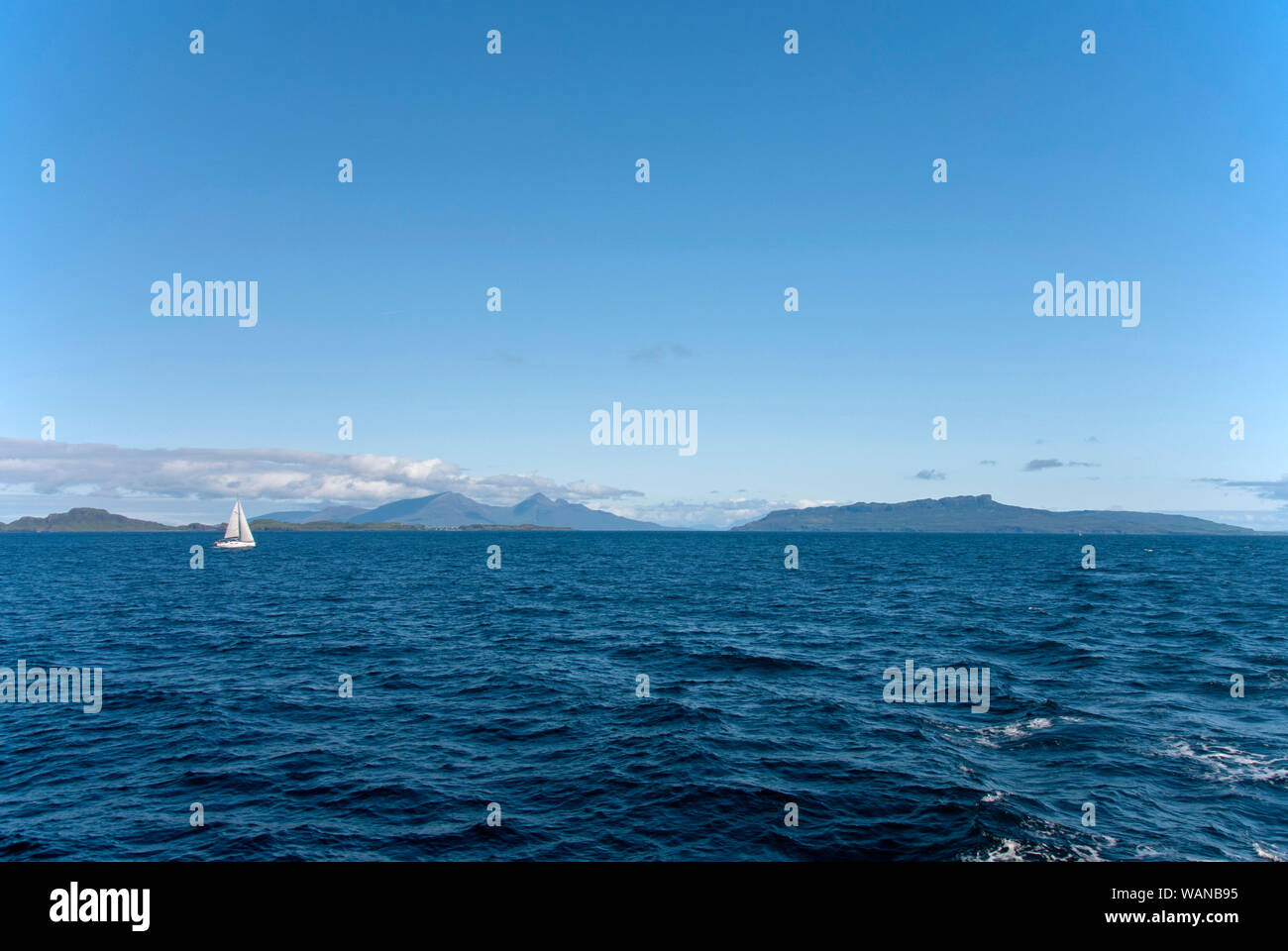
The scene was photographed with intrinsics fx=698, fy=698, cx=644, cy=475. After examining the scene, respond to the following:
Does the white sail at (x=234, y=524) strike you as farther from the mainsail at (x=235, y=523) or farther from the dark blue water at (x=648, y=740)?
the dark blue water at (x=648, y=740)

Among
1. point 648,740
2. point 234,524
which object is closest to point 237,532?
point 234,524

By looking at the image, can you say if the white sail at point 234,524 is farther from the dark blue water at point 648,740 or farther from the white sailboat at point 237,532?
the dark blue water at point 648,740

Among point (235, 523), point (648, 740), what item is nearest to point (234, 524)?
point (235, 523)

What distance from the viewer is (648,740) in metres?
27.8

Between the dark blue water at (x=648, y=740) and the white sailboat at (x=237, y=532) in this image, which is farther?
the white sailboat at (x=237, y=532)

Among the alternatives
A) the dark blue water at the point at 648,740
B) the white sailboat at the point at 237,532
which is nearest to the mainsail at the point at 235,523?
the white sailboat at the point at 237,532

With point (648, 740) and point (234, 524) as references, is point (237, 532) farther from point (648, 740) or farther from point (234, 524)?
point (648, 740)

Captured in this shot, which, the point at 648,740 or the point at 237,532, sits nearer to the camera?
the point at 648,740

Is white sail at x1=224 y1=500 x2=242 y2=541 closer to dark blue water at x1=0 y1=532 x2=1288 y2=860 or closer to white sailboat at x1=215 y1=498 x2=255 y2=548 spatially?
white sailboat at x1=215 y1=498 x2=255 y2=548

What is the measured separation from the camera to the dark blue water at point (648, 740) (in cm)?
1984
